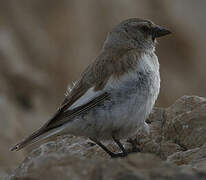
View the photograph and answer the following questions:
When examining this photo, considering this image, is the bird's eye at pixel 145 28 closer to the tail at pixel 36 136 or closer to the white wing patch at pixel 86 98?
the white wing patch at pixel 86 98

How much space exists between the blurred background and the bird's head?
4.88 m

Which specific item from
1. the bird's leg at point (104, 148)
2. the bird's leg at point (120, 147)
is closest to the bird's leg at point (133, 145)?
the bird's leg at point (120, 147)

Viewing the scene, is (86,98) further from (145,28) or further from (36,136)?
Answer: (145,28)

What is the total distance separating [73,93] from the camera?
7109 millimetres

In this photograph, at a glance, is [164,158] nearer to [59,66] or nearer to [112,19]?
[59,66]

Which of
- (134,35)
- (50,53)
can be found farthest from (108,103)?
(50,53)

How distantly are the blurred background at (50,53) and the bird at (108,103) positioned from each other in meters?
5.25

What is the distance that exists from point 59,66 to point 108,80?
820 centimetres

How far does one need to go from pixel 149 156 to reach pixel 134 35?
11.1ft

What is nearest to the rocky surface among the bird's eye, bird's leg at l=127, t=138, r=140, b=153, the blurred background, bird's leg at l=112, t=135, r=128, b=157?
bird's leg at l=127, t=138, r=140, b=153

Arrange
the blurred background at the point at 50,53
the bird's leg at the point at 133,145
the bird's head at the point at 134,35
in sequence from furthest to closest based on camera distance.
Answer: the blurred background at the point at 50,53 < the bird's head at the point at 134,35 < the bird's leg at the point at 133,145

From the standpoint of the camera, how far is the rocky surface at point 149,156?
15.3ft

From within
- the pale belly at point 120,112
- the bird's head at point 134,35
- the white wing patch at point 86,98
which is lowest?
the pale belly at point 120,112

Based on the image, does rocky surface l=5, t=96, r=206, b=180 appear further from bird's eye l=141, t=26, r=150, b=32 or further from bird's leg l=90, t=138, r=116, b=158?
bird's eye l=141, t=26, r=150, b=32
